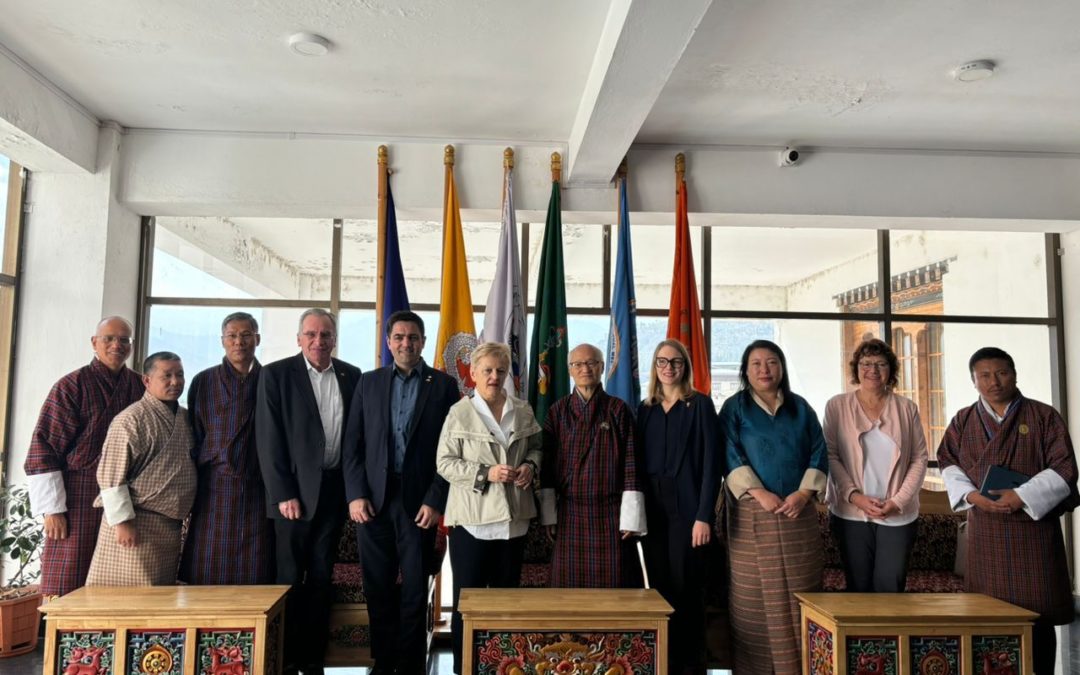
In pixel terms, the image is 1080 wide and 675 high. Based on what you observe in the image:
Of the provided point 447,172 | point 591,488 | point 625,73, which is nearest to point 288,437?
point 591,488

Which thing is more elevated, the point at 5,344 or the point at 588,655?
the point at 5,344

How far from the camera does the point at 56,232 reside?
446cm

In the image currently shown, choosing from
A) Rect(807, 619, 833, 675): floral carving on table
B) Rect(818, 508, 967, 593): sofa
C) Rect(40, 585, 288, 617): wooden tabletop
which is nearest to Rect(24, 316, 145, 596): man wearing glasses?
Rect(40, 585, 288, 617): wooden tabletop

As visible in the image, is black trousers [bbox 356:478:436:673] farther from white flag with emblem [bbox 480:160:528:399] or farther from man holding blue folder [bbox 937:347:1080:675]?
man holding blue folder [bbox 937:347:1080:675]

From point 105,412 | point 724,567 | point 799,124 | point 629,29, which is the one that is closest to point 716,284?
point 799,124

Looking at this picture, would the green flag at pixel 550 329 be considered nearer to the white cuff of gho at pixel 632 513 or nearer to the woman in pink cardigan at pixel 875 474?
the white cuff of gho at pixel 632 513

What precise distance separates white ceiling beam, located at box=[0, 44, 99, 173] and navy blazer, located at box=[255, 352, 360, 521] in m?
2.04

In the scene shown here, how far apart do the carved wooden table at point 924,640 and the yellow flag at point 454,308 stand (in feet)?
8.06

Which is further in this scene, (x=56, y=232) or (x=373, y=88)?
(x=56, y=232)

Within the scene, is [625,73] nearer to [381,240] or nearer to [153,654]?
[381,240]

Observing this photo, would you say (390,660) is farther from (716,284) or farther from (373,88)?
(716,284)

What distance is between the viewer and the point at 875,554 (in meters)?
3.10

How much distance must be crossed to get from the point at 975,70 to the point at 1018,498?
201 centimetres

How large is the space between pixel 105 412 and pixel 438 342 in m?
1.77
